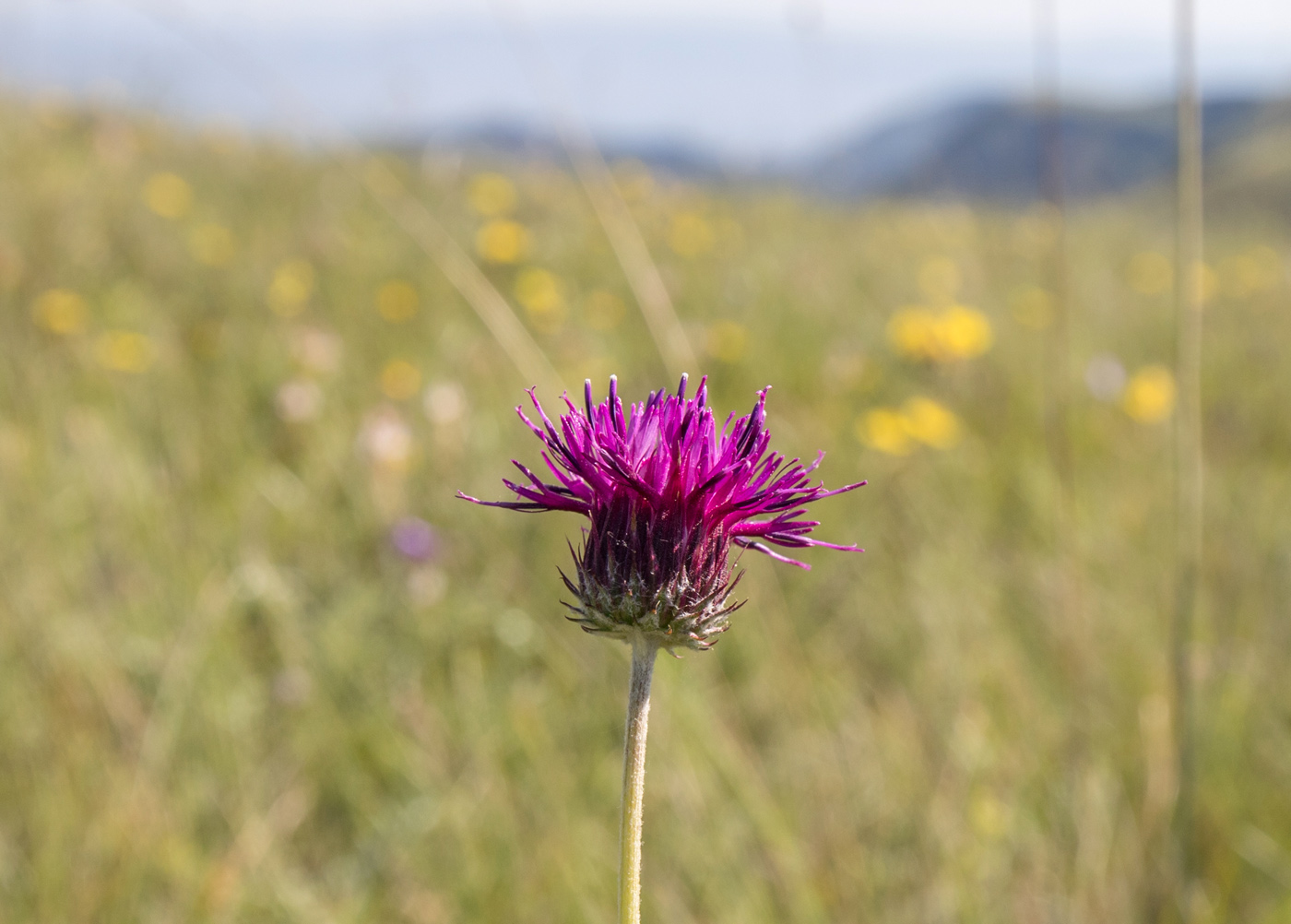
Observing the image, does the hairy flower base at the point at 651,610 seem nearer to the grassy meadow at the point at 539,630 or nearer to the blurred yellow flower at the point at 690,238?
the grassy meadow at the point at 539,630

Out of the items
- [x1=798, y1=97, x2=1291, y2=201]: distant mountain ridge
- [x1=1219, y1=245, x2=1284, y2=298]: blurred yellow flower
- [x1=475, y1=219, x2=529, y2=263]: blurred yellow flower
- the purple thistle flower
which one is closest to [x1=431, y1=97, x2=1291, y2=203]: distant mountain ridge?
[x1=798, y1=97, x2=1291, y2=201]: distant mountain ridge

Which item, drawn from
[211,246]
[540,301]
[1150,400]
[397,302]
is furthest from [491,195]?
[1150,400]

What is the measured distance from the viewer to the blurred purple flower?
2363 mm

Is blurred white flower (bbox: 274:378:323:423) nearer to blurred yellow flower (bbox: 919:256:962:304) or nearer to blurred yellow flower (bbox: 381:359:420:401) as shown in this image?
blurred yellow flower (bbox: 381:359:420:401)

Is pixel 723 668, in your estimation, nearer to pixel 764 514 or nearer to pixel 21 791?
pixel 21 791

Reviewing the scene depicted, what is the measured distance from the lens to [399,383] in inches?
132

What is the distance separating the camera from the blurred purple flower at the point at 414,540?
2.36m

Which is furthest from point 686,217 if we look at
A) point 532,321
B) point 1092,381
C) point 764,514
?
point 764,514

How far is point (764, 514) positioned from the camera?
0.80 meters

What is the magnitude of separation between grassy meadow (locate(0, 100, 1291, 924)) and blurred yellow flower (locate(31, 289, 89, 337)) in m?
0.02

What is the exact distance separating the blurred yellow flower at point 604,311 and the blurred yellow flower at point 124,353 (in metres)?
1.70

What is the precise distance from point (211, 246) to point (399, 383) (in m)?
1.79

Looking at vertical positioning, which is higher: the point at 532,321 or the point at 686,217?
the point at 686,217

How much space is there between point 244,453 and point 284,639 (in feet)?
3.36
